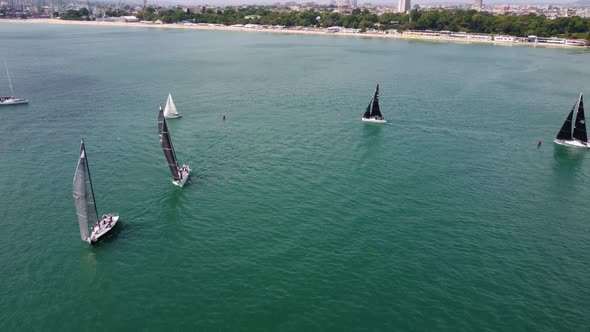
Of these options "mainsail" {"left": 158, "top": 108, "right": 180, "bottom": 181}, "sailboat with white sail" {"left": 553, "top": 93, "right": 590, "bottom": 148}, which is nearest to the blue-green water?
"mainsail" {"left": 158, "top": 108, "right": 180, "bottom": 181}

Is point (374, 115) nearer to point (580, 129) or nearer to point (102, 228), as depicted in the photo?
point (580, 129)

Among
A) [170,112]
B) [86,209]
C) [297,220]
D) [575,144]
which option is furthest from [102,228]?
[575,144]

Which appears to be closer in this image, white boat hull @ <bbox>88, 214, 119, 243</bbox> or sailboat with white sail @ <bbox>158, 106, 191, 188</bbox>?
white boat hull @ <bbox>88, 214, 119, 243</bbox>

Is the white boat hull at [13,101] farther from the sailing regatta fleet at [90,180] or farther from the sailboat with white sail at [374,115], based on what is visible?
the sailboat with white sail at [374,115]

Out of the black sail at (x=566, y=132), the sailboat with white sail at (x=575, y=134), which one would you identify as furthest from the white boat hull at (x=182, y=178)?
the black sail at (x=566, y=132)

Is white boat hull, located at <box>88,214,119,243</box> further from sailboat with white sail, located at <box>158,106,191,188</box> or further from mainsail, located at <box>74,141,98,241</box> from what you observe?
sailboat with white sail, located at <box>158,106,191,188</box>

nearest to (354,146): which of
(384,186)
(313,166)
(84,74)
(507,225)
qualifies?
A: (313,166)
